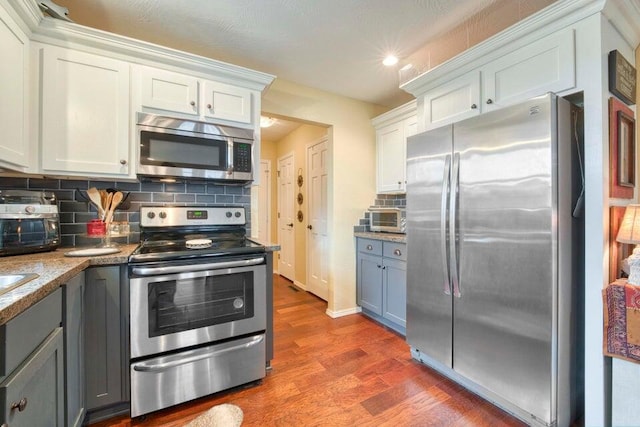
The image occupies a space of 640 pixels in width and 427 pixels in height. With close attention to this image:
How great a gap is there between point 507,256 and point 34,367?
2.08m

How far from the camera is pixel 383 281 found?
2.79 m

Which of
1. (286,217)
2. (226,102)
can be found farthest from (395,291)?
(286,217)

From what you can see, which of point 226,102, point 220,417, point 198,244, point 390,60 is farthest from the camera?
point 390,60

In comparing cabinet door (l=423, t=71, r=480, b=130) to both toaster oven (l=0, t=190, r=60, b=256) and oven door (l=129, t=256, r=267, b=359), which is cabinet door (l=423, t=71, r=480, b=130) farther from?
toaster oven (l=0, t=190, r=60, b=256)

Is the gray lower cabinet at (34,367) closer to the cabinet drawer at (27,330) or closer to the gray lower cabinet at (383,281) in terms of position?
the cabinet drawer at (27,330)

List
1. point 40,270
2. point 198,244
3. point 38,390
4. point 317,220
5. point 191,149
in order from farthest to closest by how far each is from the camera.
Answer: point 317,220 → point 191,149 → point 198,244 → point 40,270 → point 38,390

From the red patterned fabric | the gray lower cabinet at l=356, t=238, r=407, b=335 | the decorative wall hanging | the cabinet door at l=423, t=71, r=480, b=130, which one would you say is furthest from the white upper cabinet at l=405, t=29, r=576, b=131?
the gray lower cabinet at l=356, t=238, r=407, b=335

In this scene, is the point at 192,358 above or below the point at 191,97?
below

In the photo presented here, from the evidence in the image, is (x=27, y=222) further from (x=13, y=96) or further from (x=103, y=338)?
(x=103, y=338)

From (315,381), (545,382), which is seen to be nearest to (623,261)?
(545,382)

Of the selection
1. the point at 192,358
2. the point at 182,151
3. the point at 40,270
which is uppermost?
the point at 182,151

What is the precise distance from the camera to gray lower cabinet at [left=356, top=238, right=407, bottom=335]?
2.58 metres

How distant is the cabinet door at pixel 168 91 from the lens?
1.89 m

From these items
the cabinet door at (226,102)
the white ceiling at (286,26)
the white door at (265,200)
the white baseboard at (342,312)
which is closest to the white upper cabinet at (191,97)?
the cabinet door at (226,102)
